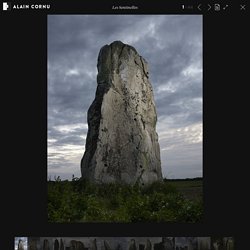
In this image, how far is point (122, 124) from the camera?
13.1 metres

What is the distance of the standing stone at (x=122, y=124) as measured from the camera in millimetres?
12656

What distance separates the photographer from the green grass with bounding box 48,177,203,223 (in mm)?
10320

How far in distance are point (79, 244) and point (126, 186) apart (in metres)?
4.73

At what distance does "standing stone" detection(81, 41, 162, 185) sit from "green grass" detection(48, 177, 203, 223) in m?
0.41

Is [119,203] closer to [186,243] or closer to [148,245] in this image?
[148,245]

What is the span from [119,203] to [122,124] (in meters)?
2.68

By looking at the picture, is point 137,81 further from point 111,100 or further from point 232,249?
point 232,249

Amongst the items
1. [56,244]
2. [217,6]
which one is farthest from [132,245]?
[217,6]

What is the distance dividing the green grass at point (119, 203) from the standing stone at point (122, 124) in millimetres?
412
